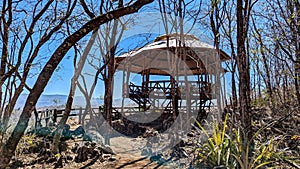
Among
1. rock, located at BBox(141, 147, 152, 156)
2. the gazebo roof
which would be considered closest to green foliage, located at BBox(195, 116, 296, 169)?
rock, located at BBox(141, 147, 152, 156)

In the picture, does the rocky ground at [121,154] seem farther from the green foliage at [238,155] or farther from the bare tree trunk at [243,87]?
the bare tree trunk at [243,87]

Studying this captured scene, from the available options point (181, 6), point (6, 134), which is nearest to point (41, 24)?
point (6, 134)

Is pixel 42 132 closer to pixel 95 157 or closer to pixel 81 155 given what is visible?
pixel 81 155

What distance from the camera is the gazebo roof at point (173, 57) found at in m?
6.64

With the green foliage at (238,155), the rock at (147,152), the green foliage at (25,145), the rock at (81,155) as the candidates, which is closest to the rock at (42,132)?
the green foliage at (25,145)

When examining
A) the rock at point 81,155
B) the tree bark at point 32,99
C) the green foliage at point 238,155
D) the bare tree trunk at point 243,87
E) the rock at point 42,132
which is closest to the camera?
the tree bark at point 32,99

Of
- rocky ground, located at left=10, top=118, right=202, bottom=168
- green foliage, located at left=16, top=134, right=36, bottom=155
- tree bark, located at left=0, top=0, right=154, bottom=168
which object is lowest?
rocky ground, located at left=10, top=118, right=202, bottom=168

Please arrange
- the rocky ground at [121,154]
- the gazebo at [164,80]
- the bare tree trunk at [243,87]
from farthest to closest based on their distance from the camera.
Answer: the gazebo at [164,80] → the rocky ground at [121,154] → the bare tree trunk at [243,87]

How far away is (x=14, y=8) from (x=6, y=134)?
2.72 metres

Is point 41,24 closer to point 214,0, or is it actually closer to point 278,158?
point 214,0

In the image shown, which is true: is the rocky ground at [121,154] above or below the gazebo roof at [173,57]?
below

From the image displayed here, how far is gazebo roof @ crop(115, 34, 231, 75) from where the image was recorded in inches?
261

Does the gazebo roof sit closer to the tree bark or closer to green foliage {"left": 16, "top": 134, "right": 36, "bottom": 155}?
green foliage {"left": 16, "top": 134, "right": 36, "bottom": 155}

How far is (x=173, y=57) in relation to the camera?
7219mm
